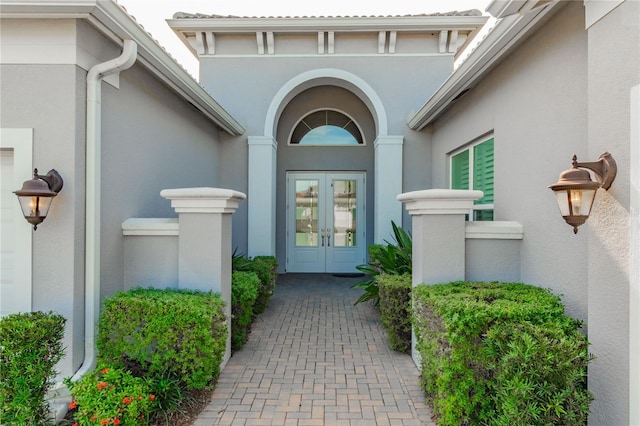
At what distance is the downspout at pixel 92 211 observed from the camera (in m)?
3.73

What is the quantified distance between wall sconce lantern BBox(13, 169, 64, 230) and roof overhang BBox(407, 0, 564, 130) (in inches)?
173

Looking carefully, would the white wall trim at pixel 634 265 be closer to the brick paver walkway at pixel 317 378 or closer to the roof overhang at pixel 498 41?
the roof overhang at pixel 498 41

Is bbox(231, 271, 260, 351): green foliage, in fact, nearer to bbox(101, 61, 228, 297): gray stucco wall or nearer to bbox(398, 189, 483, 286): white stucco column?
A: bbox(101, 61, 228, 297): gray stucco wall

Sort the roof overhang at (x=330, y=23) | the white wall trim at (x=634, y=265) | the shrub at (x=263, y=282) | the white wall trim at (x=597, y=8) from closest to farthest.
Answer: the white wall trim at (x=634, y=265)
the white wall trim at (x=597, y=8)
the shrub at (x=263, y=282)
the roof overhang at (x=330, y=23)

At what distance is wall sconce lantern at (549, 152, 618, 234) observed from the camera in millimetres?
2584

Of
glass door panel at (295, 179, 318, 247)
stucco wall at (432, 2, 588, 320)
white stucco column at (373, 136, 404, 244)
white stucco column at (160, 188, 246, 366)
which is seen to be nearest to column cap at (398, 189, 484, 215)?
stucco wall at (432, 2, 588, 320)

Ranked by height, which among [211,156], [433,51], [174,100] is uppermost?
[433,51]

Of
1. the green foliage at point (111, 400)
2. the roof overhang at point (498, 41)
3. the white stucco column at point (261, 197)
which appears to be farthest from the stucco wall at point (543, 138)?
the white stucco column at point (261, 197)

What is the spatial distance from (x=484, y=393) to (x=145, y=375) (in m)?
3.03

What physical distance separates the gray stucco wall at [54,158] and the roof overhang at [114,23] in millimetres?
476

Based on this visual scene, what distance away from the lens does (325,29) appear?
27.9 ft

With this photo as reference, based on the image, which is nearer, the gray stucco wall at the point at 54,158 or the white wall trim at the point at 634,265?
the white wall trim at the point at 634,265

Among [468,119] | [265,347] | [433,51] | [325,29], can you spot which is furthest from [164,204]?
[433,51]

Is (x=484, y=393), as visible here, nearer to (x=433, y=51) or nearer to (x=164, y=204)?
(x=164, y=204)
